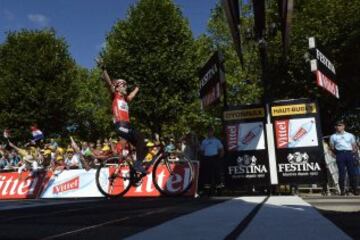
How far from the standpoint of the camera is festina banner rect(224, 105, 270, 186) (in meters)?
12.9

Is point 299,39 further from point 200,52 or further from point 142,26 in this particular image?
point 142,26

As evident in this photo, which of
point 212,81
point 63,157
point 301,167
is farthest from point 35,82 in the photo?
point 301,167

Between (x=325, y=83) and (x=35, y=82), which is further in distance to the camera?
(x=35, y=82)

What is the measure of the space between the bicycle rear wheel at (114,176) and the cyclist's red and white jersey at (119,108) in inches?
41.5

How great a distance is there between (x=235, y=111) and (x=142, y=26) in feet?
75.8

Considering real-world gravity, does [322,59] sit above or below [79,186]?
above

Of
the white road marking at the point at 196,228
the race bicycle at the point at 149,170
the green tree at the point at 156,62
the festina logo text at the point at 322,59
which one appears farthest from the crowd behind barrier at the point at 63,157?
the green tree at the point at 156,62

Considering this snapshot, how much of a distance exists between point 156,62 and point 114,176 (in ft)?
78.9

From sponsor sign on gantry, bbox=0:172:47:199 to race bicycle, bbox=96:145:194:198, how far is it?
4.88m

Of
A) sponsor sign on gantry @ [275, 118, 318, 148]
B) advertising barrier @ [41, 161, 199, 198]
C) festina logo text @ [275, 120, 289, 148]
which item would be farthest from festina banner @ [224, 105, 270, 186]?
advertising barrier @ [41, 161, 199, 198]

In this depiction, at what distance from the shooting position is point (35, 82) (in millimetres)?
37656

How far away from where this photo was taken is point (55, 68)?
3916cm

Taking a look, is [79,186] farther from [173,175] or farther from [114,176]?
[173,175]

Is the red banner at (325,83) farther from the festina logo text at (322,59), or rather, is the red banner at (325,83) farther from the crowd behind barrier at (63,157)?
the crowd behind barrier at (63,157)
